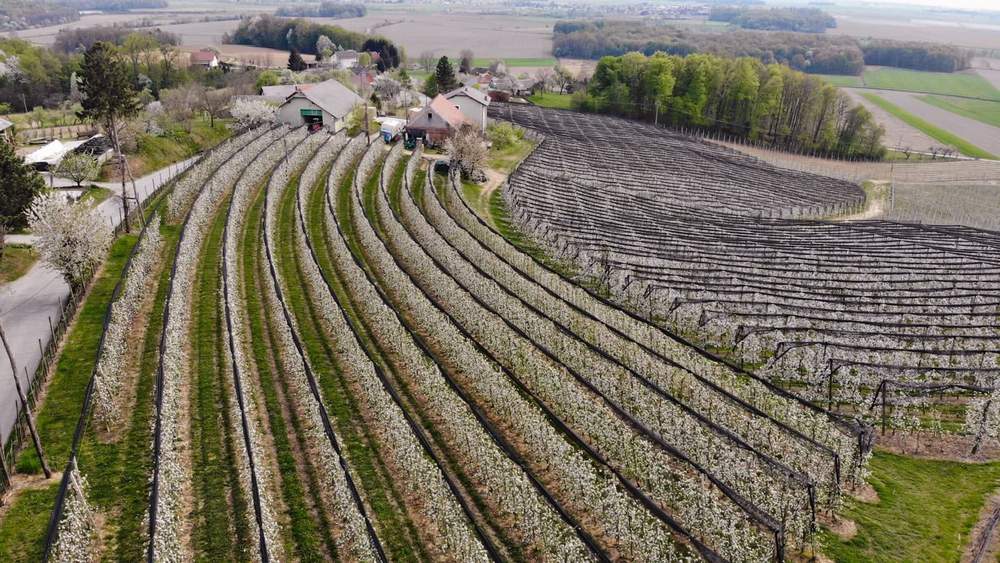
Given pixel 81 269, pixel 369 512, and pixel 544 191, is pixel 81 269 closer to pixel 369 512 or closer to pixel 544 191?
pixel 369 512

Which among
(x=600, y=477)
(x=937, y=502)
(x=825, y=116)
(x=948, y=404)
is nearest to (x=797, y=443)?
(x=937, y=502)

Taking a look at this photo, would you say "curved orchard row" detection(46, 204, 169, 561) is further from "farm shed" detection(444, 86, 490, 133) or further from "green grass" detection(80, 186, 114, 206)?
"farm shed" detection(444, 86, 490, 133)

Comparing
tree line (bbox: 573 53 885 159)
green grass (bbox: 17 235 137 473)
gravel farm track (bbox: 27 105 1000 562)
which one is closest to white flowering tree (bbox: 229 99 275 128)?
gravel farm track (bbox: 27 105 1000 562)

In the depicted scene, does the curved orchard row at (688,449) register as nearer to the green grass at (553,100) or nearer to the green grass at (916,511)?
the green grass at (916,511)

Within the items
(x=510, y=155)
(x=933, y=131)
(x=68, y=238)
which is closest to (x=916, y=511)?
(x=68, y=238)

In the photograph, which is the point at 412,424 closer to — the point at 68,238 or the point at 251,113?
the point at 68,238

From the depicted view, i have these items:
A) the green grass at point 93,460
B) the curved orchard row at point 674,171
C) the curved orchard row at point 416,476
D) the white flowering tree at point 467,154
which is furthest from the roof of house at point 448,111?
the curved orchard row at point 416,476

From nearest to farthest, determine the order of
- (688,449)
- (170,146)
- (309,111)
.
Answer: (688,449) < (170,146) < (309,111)
